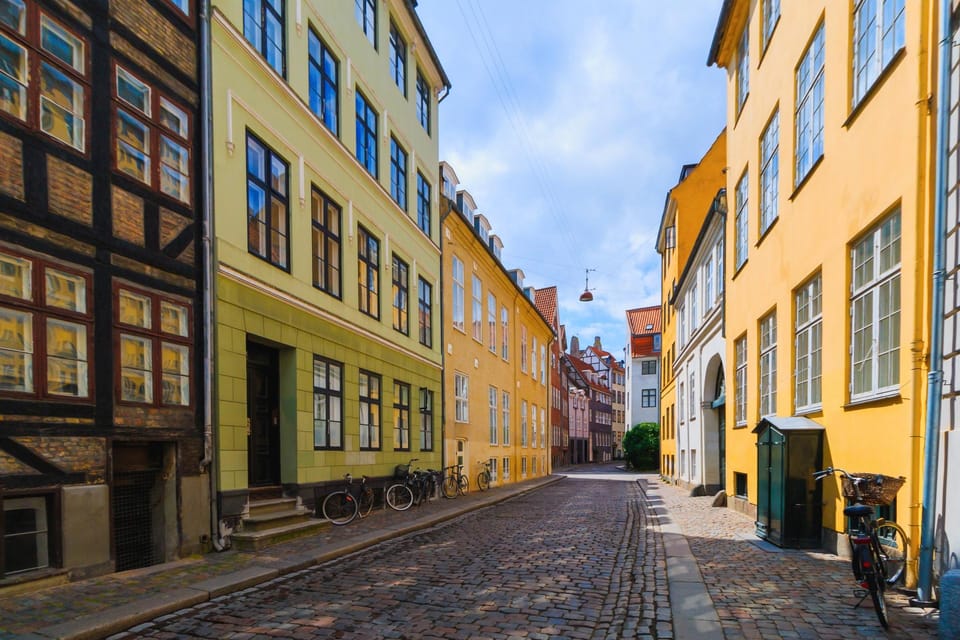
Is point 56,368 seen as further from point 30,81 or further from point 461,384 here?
point 461,384

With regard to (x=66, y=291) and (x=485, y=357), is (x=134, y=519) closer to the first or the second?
(x=66, y=291)

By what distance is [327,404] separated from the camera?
12078 millimetres

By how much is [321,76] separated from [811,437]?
36.2ft

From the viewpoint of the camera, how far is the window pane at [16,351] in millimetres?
5945

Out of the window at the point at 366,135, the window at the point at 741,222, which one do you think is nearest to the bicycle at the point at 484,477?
the window at the point at 366,135

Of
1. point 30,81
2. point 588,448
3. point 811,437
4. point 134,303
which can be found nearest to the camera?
point 30,81

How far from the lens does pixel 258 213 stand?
33.6 ft

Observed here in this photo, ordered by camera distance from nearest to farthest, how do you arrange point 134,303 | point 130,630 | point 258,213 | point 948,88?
point 130,630, point 948,88, point 134,303, point 258,213

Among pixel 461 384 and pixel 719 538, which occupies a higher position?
pixel 461 384

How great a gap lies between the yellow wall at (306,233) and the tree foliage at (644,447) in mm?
31169

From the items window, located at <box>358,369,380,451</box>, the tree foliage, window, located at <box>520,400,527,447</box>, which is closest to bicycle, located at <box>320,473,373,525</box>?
window, located at <box>358,369,380,451</box>

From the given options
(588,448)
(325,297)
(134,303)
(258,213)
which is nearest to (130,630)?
(134,303)

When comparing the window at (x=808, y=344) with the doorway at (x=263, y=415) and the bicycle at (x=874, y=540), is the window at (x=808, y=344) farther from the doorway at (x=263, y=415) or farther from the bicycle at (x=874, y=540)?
the doorway at (x=263, y=415)

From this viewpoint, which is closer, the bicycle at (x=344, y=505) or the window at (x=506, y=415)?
the bicycle at (x=344, y=505)
